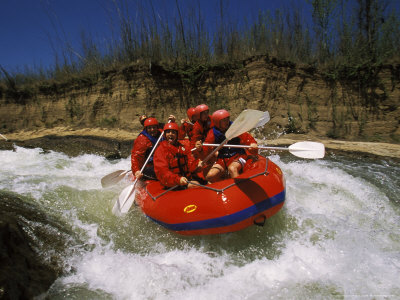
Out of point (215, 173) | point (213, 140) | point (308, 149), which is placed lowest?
point (215, 173)

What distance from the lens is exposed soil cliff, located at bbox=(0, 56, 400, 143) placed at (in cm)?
900

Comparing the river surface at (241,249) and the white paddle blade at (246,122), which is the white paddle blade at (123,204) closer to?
the river surface at (241,249)

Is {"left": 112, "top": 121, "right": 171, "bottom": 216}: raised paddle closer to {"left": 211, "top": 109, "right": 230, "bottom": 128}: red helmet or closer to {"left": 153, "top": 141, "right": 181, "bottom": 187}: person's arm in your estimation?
{"left": 153, "top": 141, "right": 181, "bottom": 187}: person's arm

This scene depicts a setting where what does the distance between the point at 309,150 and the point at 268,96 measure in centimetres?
607

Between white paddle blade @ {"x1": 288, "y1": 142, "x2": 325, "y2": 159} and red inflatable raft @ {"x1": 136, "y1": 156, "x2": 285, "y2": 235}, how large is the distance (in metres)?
0.40

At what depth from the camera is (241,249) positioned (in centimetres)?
312

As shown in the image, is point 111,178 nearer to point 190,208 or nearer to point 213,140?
point 213,140

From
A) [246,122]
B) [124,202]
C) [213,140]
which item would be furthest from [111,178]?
[246,122]

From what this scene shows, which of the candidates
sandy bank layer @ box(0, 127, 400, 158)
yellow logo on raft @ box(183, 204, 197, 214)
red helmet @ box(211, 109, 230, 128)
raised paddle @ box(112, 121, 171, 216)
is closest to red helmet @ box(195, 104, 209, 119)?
red helmet @ box(211, 109, 230, 128)

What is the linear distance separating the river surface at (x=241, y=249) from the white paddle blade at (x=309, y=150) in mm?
835

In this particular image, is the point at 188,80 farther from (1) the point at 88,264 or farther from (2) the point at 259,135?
(1) the point at 88,264

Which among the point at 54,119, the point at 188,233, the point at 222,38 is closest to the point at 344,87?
the point at 222,38

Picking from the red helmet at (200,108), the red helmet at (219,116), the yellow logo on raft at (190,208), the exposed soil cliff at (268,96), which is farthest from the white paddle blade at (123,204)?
the exposed soil cliff at (268,96)

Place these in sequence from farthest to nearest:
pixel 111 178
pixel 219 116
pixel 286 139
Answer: pixel 286 139, pixel 111 178, pixel 219 116
